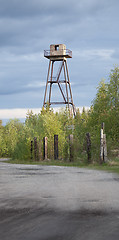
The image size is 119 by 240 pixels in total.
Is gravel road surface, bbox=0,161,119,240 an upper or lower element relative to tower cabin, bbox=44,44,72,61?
lower

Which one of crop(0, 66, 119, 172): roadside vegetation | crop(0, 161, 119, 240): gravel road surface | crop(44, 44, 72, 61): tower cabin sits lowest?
crop(0, 161, 119, 240): gravel road surface

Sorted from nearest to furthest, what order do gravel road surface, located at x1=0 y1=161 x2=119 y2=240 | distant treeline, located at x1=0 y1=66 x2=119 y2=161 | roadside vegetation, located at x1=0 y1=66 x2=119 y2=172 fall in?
gravel road surface, located at x1=0 y1=161 x2=119 y2=240 < roadside vegetation, located at x1=0 y1=66 x2=119 y2=172 < distant treeline, located at x1=0 y1=66 x2=119 y2=161

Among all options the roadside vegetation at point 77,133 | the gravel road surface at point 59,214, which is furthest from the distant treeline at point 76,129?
the gravel road surface at point 59,214

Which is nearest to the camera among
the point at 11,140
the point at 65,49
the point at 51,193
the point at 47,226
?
the point at 47,226

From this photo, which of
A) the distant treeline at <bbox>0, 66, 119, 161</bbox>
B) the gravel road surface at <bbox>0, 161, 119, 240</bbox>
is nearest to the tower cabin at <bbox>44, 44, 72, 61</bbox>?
the distant treeline at <bbox>0, 66, 119, 161</bbox>

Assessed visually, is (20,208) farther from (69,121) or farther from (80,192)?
(69,121)

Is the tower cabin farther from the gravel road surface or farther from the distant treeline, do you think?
the gravel road surface

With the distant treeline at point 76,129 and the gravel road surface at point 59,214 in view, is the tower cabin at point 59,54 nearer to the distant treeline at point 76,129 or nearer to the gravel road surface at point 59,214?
the distant treeline at point 76,129

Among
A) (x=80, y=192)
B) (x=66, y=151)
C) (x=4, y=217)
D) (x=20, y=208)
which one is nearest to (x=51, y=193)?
(x=80, y=192)

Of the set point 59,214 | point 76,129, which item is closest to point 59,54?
point 76,129

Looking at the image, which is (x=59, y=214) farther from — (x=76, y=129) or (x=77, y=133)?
(x=76, y=129)

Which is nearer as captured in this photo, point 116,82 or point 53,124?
point 53,124

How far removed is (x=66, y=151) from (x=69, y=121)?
17.2 metres

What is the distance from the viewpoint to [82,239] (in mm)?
5094
